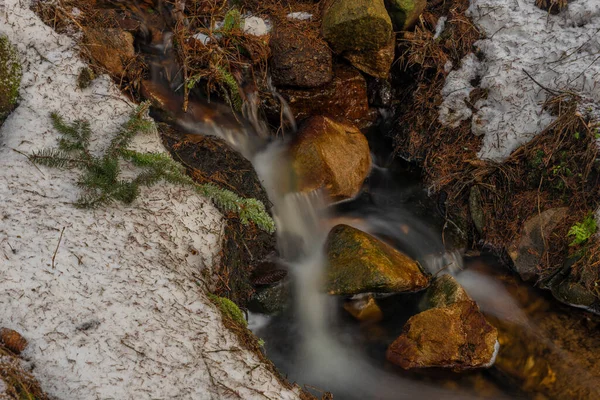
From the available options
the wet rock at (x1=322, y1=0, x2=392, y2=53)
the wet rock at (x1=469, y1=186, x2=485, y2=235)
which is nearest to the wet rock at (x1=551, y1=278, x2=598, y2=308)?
the wet rock at (x1=469, y1=186, x2=485, y2=235)

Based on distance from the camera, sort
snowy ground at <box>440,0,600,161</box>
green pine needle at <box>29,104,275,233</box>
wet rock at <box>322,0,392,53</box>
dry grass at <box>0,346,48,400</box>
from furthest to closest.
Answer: wet rock at <box>322,0,392,53</box> → snowy ground at <box>440,0,600,161</box> → green pine needle at <box>29,104,275,233</box> → dry grass at <box>0,346,48,400</box>

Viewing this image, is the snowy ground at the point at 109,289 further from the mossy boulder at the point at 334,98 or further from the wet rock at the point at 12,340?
the mossy boulder at the point at 334,98

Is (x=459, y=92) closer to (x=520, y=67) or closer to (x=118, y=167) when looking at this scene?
(x=520, y=67)

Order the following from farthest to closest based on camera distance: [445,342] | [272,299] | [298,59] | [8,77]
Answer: [298,59] < [272,299] < [445,342] < [8,77]

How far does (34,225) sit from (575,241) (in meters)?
5.46

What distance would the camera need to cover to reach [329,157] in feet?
19.1

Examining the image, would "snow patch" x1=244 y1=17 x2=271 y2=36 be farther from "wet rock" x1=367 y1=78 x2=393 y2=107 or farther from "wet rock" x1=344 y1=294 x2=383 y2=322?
"wet rock" x1=344 y1=294 x2=383 y2=322

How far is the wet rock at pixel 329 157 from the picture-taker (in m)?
5.79

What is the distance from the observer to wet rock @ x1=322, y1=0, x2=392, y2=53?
18.9ft

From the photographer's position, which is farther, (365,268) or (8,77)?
(365,268)

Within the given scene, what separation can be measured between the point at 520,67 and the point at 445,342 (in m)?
3.85

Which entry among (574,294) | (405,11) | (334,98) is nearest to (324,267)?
(334,98)

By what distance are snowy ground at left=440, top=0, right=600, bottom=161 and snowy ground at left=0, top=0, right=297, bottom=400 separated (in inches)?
156

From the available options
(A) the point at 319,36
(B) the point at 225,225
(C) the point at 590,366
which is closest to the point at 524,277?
(C) the point at 590,366
